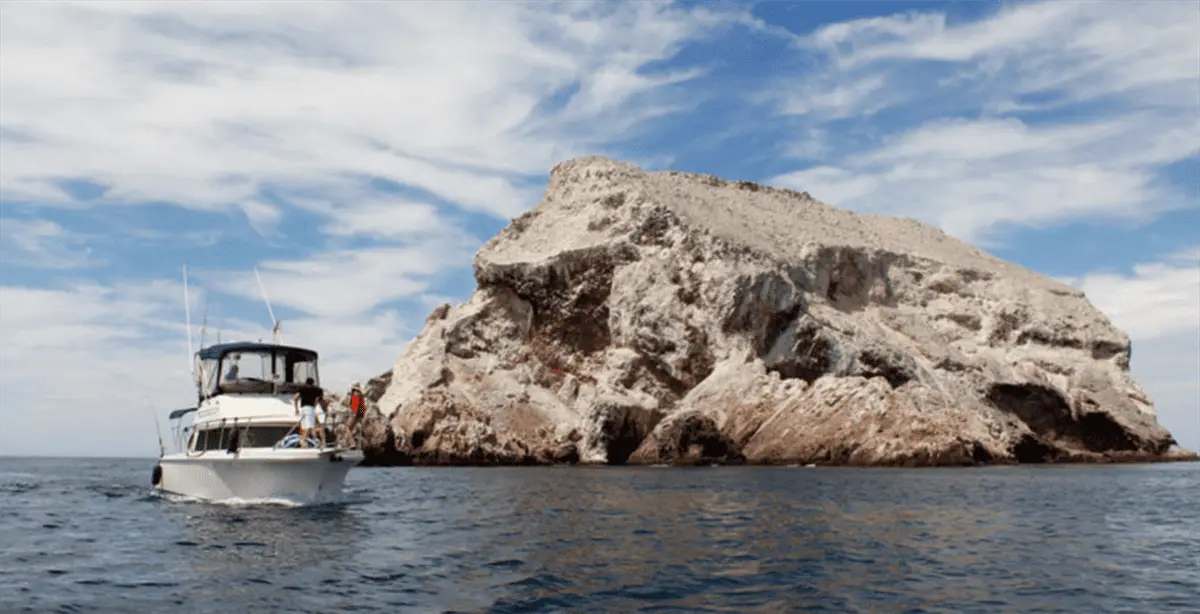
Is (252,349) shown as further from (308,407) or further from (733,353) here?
(733,353)

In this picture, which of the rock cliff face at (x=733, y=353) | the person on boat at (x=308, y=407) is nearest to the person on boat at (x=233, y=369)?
the person on boat at (x=308, y=407)

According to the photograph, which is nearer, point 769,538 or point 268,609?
point 268,609

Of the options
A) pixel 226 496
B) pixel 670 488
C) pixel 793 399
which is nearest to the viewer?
pixel 226 496

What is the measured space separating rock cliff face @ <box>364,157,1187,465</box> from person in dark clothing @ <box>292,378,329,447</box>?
117 feet

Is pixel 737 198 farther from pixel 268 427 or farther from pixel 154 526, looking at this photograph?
pixel 154 526

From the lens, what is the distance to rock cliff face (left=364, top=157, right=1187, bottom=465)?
6981 cm

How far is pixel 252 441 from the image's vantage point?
34406mm

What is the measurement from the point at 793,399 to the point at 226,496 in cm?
4543

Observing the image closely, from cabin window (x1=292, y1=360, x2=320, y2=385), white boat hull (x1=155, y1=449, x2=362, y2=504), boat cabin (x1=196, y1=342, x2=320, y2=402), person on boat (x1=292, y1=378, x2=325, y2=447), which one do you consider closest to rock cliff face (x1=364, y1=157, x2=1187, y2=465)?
cabin window (x1=292, y1=360, x2=320, y2=385)

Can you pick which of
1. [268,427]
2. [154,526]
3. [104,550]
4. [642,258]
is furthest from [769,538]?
[642,258]

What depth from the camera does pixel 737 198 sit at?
108 meters

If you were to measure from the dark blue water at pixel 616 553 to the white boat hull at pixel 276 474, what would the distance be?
0.96 meters

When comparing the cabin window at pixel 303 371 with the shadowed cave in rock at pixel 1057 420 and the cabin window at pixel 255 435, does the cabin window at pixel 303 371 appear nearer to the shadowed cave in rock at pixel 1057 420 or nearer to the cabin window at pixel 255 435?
the cabin window at pixel 255 435

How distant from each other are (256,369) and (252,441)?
397 centimetres
